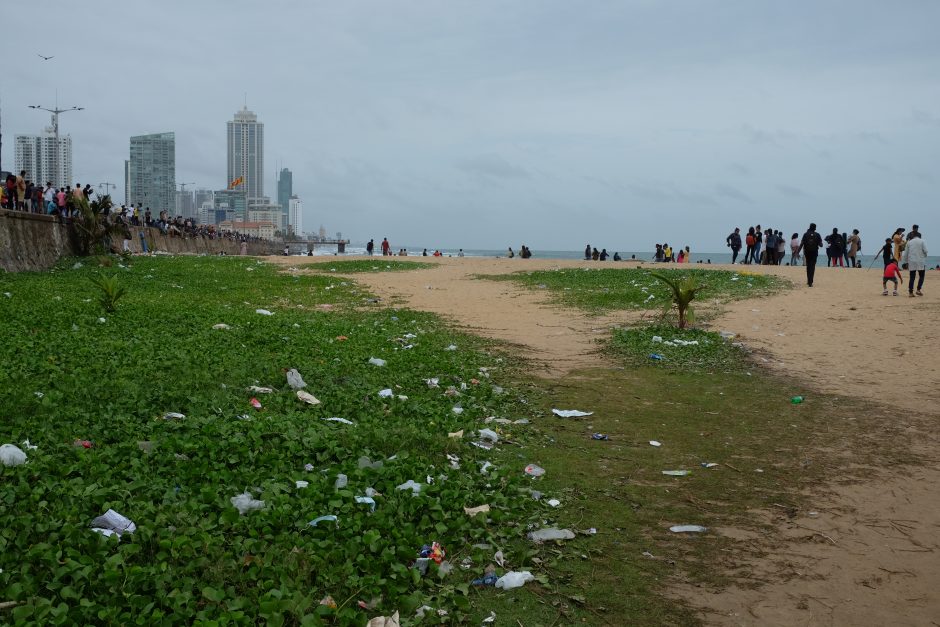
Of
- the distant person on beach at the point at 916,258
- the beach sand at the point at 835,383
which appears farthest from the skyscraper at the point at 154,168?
the distant person on beach at the point at 916,258

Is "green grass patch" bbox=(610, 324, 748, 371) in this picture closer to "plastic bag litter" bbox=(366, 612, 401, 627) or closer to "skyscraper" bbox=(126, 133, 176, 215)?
"plastic bag litter" bbox=(366, 612, 401, 627)

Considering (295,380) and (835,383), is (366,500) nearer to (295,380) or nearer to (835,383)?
(295,380)

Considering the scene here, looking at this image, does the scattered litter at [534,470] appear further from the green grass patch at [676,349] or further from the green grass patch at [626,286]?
the green grass patch at [626,286]

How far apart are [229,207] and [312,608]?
185 m

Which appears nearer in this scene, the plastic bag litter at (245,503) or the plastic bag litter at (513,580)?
the plastic bag litter at (513,580)

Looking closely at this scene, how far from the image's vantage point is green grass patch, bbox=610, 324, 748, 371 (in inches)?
368

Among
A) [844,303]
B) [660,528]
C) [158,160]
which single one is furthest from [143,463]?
[158,160]

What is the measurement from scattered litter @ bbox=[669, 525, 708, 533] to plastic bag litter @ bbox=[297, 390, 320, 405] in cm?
321

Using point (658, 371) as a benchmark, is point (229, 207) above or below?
above

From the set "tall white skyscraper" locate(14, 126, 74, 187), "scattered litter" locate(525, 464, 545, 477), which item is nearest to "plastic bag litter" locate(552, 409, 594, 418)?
"scattered litter" locate(525, 464, 545, 477)

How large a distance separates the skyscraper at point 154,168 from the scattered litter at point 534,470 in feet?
433

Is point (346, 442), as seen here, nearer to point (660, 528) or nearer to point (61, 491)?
point (61, 491)

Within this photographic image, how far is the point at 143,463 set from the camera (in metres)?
4.37

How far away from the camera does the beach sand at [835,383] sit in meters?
3.45
